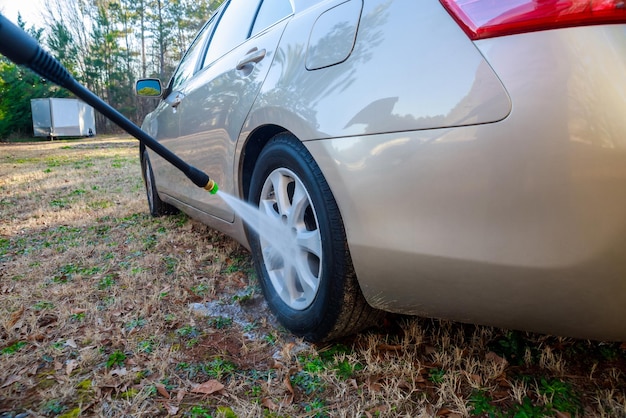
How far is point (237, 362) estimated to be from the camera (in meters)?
1.71

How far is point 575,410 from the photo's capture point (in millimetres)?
1337

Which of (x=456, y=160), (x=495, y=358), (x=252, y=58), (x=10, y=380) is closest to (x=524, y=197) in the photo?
(x=456, y=160)

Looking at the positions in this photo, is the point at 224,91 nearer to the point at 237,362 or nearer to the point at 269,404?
the point at 237,362

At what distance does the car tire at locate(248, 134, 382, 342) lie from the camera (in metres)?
1.49

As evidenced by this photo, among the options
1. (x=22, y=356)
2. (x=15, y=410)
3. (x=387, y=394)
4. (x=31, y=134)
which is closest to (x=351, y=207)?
(x=387, y=394)

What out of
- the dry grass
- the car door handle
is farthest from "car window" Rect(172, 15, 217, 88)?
the dry grass

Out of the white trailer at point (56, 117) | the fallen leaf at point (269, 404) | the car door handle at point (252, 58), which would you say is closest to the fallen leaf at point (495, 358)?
the fallen leaf at point (269, 404)

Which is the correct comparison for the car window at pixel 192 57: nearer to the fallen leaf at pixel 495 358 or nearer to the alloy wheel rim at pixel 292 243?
the alloy wheel rim at pixel 292 243

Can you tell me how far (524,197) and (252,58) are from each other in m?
1.50

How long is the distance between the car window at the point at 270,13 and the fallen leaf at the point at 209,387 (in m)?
1.62

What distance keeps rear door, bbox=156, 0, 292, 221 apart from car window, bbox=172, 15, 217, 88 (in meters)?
0.21

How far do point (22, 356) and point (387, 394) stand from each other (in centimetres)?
156

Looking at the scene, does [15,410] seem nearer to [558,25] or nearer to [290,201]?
[290,201]

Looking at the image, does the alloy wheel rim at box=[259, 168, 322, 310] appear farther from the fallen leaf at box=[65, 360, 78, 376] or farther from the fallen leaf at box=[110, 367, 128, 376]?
the fallen leaf at box=[65, 360, 78, 376]
